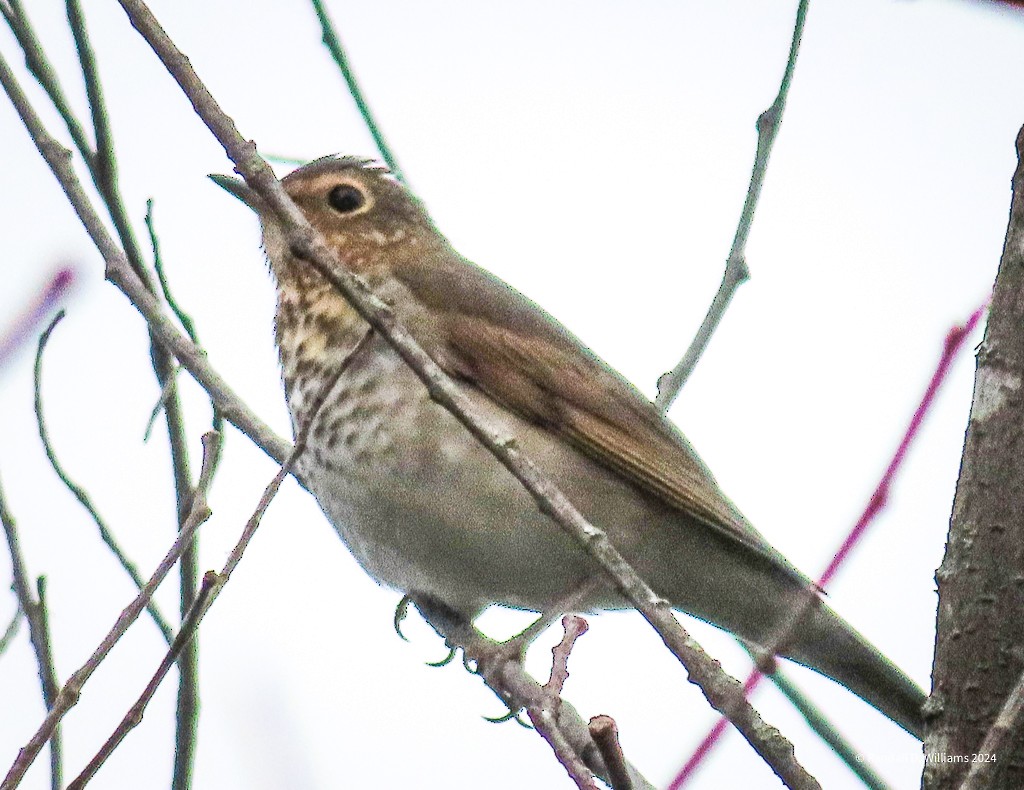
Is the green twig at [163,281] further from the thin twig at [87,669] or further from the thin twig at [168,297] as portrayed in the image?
the thin twig at [87,669]

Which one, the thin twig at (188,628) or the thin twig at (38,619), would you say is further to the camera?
the thin twig at (38,619)

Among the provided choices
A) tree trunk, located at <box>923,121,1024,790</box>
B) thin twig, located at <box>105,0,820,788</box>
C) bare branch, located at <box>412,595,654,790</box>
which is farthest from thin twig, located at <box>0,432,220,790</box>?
tree trunk, located at <box>923,121,1024,790</box>

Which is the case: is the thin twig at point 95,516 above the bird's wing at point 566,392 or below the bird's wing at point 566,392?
below

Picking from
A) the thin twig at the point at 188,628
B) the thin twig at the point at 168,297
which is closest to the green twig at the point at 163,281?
the thin twig at the point at 168,297

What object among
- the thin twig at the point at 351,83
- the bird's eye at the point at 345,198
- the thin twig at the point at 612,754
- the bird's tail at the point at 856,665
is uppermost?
the bird's eye at the point at 345,198

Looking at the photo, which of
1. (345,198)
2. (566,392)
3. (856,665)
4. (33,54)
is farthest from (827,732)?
(345,198)

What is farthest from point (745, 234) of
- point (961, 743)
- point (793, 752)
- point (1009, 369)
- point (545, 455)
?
point (793, 752)

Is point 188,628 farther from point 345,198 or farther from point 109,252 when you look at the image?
point 345,198
